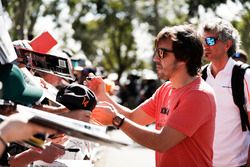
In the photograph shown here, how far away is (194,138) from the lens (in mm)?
3752

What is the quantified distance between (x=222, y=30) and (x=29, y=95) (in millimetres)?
2479

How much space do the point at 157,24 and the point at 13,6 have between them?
32.9 feet

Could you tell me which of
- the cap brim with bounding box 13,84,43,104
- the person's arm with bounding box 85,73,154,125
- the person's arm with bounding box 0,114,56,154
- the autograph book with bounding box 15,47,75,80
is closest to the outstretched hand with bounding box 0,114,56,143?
the person's arm with bounding box 0,114,56,154

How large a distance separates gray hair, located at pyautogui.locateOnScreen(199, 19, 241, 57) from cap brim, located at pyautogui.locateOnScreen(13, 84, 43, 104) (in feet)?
7.53

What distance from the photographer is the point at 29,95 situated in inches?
118

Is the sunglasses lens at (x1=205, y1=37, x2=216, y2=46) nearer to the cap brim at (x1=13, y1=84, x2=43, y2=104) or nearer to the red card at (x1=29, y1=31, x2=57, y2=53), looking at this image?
the red card at (x1=29, y1=31, x2=57, y2=53)

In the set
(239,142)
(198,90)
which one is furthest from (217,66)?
(198,90)

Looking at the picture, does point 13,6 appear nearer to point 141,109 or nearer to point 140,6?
point 140,6

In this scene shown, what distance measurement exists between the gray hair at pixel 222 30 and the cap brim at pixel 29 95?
2.30 m

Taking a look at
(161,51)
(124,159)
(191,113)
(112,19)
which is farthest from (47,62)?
(112,19)

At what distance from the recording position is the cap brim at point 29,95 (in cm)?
294

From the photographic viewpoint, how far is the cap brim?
294 cm

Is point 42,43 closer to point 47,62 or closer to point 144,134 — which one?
point 47,62

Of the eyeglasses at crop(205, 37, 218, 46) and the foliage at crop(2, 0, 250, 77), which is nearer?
the eyeglasses at crop(205, 37, 218, 46)
